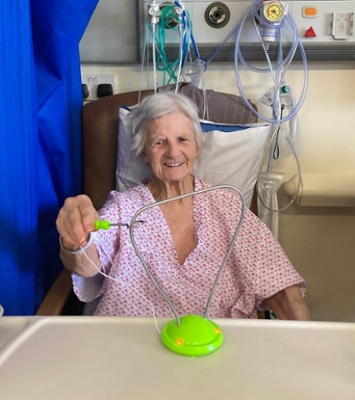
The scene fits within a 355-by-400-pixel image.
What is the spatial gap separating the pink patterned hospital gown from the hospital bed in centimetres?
25

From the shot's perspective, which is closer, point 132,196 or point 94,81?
point 132,196

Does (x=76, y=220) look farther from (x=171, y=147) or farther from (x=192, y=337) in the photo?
(x=171, y=147)

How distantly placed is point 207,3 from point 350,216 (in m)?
1.00

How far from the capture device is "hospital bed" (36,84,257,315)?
1.76m

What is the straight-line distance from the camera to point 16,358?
87 centimetres

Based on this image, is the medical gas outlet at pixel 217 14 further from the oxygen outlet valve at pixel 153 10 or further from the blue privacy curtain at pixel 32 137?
the blue privacy curtain at pixel 32 137

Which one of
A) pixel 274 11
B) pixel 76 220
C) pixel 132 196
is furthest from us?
pixel 274 11

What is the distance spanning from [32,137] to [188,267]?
57 centimetres

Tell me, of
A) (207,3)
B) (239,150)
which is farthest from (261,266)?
(207,3)

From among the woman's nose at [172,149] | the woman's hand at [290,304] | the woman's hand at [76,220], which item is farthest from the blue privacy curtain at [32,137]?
the woman's hand at [290,304]

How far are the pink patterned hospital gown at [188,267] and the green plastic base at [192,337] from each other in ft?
1.53

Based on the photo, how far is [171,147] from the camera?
1531 millimetres

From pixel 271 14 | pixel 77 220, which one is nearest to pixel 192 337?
pixel 77 220

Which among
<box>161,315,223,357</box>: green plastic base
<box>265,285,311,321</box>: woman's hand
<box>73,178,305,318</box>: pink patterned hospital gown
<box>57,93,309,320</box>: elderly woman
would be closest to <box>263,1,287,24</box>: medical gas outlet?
<box>57,93,309,320</box>: elderly woman
